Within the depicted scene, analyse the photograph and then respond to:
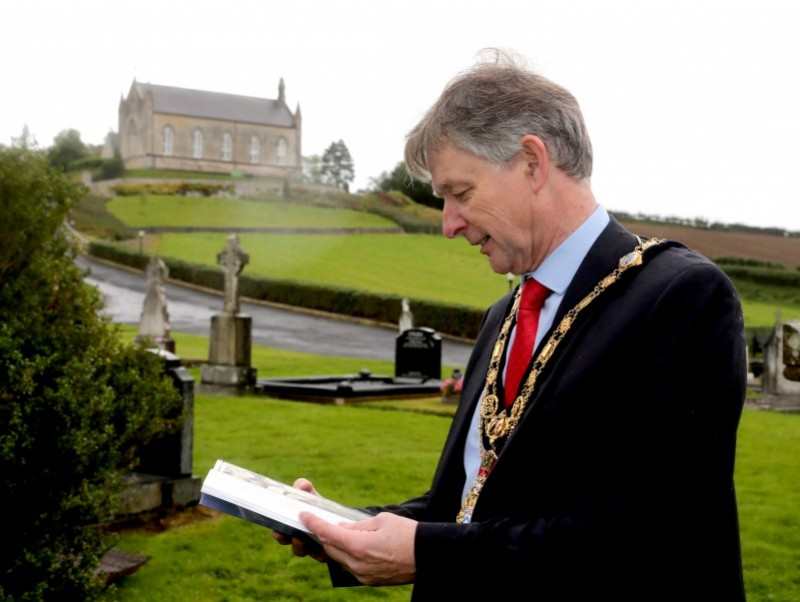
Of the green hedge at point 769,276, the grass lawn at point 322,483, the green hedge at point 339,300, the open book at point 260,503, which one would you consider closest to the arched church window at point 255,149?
the green hedge at point 339,300

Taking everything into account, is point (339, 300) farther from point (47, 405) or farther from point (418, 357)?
point (47, 405)

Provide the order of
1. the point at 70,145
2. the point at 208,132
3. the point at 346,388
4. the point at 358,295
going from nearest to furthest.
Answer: the point at 346,388 < the point at 358,295 < the point at 70,145 < the point at 208,132

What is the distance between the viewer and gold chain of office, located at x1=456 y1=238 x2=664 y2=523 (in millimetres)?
2178

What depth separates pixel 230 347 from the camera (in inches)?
682

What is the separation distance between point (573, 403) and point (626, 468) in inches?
7.2

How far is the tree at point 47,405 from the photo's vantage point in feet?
15.9

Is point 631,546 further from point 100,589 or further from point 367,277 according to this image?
point 367,277

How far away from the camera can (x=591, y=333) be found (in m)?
2.11

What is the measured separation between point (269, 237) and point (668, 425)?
63.1m

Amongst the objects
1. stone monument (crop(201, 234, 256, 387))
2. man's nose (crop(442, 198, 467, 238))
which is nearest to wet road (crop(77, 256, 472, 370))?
stone monument (crop(201, 234, 256, 387))

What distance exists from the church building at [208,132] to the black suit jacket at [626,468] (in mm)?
103745

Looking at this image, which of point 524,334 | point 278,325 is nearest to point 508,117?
point 524,334

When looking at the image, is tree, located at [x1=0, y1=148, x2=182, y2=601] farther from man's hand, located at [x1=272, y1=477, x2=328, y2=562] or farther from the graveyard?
man's hand, located at [x1=272, y1=477, x2=328, y2=562]

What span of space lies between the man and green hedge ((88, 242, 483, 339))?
2854 centimetres
